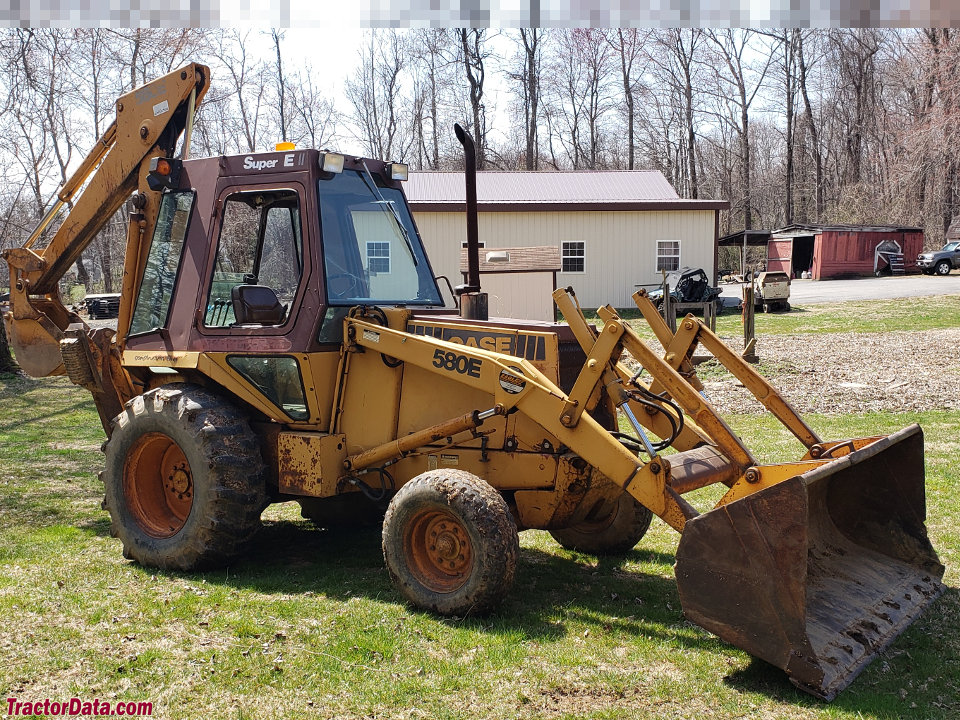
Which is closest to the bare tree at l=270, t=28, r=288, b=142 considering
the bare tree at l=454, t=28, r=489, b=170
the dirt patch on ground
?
the bare tree at l=454, t=28, r=489, b=170

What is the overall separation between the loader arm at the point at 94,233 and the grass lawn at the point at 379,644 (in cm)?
141

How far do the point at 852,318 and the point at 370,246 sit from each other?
814 inches

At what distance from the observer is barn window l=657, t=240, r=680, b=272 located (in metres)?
30.2

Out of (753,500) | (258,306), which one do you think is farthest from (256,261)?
(753,500)

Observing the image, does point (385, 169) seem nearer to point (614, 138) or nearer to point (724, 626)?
point (724, 626)

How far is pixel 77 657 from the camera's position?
477cm

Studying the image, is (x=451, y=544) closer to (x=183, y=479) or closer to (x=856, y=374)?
(x=183, y=479)

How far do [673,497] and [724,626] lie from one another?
733 mm

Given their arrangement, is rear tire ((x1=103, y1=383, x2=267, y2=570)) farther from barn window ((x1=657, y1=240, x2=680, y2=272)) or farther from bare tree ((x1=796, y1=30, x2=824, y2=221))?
bare tree ((x1=796, y1=30, x2=824, y2=221))

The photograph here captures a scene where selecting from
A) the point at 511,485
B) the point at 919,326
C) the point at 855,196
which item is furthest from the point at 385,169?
the point at 855,196

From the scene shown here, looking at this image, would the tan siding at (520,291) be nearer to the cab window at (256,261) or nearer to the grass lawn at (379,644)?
the grass lawn at (379,644)

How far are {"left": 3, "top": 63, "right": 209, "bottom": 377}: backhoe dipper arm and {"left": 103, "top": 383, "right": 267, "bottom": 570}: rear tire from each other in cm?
118

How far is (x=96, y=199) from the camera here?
24.6 ft

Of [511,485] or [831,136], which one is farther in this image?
[831,136]
